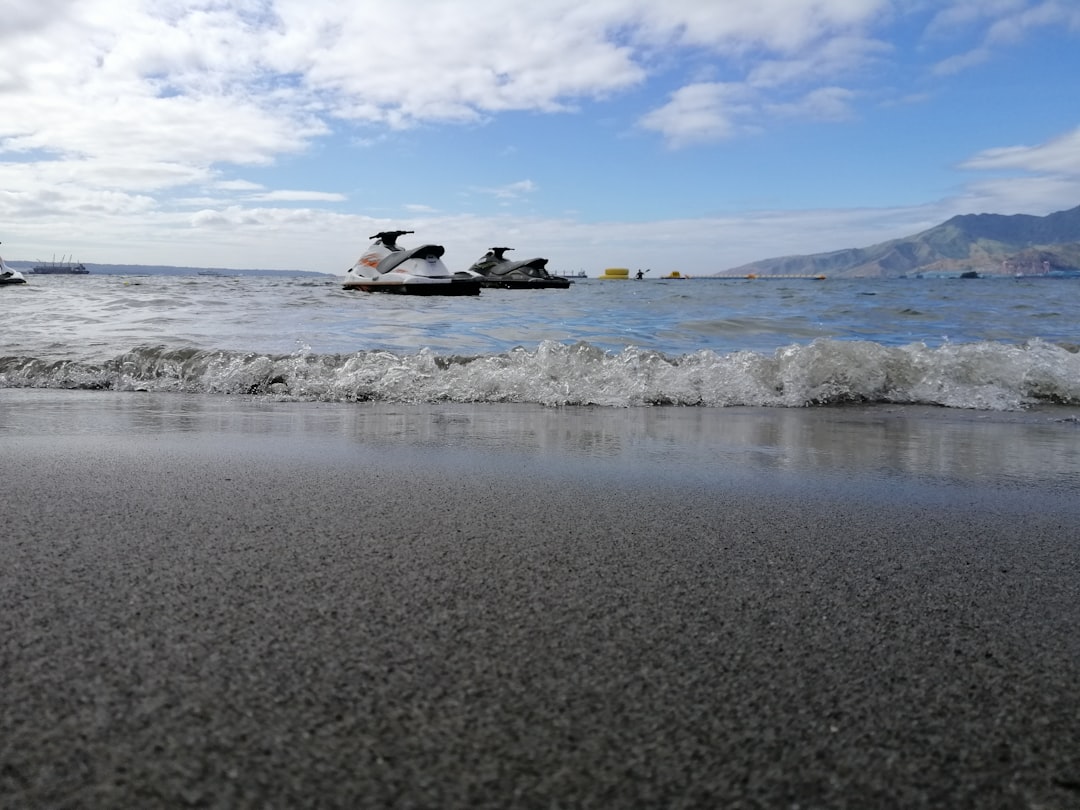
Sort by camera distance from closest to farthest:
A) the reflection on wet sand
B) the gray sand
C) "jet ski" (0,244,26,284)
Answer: the gray sand
the reflection on wet sand
"jet ski" (0,244,26,284)

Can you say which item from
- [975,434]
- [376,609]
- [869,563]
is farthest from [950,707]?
[975,434]

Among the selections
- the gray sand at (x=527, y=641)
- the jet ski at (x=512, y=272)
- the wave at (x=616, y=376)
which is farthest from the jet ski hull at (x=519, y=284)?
the gray sand at (x=527, y=641)

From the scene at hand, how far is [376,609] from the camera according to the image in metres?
1.41

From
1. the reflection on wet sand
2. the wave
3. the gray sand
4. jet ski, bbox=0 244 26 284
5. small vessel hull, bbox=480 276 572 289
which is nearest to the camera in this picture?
the gray sand

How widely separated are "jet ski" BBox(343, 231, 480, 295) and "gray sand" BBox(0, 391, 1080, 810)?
25.3m

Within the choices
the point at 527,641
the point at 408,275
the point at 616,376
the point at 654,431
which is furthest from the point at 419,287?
the point at 527,641

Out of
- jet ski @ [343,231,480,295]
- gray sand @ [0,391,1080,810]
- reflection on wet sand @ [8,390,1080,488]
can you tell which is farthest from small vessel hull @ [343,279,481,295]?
gray sand @ [0,391,1080,810]

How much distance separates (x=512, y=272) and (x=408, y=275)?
14.2m

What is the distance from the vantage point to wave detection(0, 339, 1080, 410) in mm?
5855

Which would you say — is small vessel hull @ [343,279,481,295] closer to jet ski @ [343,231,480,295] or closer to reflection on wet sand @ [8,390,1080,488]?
jet ski @ [343,231,480,295]

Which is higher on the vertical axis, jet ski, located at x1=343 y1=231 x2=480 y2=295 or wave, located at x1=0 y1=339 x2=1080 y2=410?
jet ski, located at x1=343 y1=231 x2=480 y2=295

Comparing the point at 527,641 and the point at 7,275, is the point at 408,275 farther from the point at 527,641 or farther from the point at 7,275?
the point at 527,641

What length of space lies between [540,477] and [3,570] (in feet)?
5.41

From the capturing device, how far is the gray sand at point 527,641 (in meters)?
0.91
